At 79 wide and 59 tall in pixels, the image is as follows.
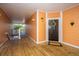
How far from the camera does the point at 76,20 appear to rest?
20.6ft

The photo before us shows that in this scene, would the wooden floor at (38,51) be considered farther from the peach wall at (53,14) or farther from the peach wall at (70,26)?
the peach wall at (53,14)

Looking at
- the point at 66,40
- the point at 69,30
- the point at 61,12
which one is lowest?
the point at 66,40

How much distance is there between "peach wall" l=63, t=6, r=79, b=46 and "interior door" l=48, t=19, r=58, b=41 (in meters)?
0.98

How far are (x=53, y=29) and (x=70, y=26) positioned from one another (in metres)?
2.13

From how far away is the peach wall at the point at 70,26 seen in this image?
6251mm

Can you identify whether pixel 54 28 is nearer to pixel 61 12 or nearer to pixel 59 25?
pixel 59 25

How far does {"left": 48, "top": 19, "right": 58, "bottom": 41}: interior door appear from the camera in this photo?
870 centimetres

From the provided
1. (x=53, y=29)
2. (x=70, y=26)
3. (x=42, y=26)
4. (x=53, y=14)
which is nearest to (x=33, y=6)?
(x=42, y=26)

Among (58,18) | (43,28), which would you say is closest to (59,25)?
(58,18)

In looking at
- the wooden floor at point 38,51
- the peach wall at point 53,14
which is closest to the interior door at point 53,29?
the peach wall at point 53,14

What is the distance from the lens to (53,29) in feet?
29.2

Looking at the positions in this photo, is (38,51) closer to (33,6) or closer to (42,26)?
(33,6)

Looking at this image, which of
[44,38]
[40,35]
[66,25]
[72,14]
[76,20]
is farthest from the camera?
[44,38]

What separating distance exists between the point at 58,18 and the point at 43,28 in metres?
1.32
